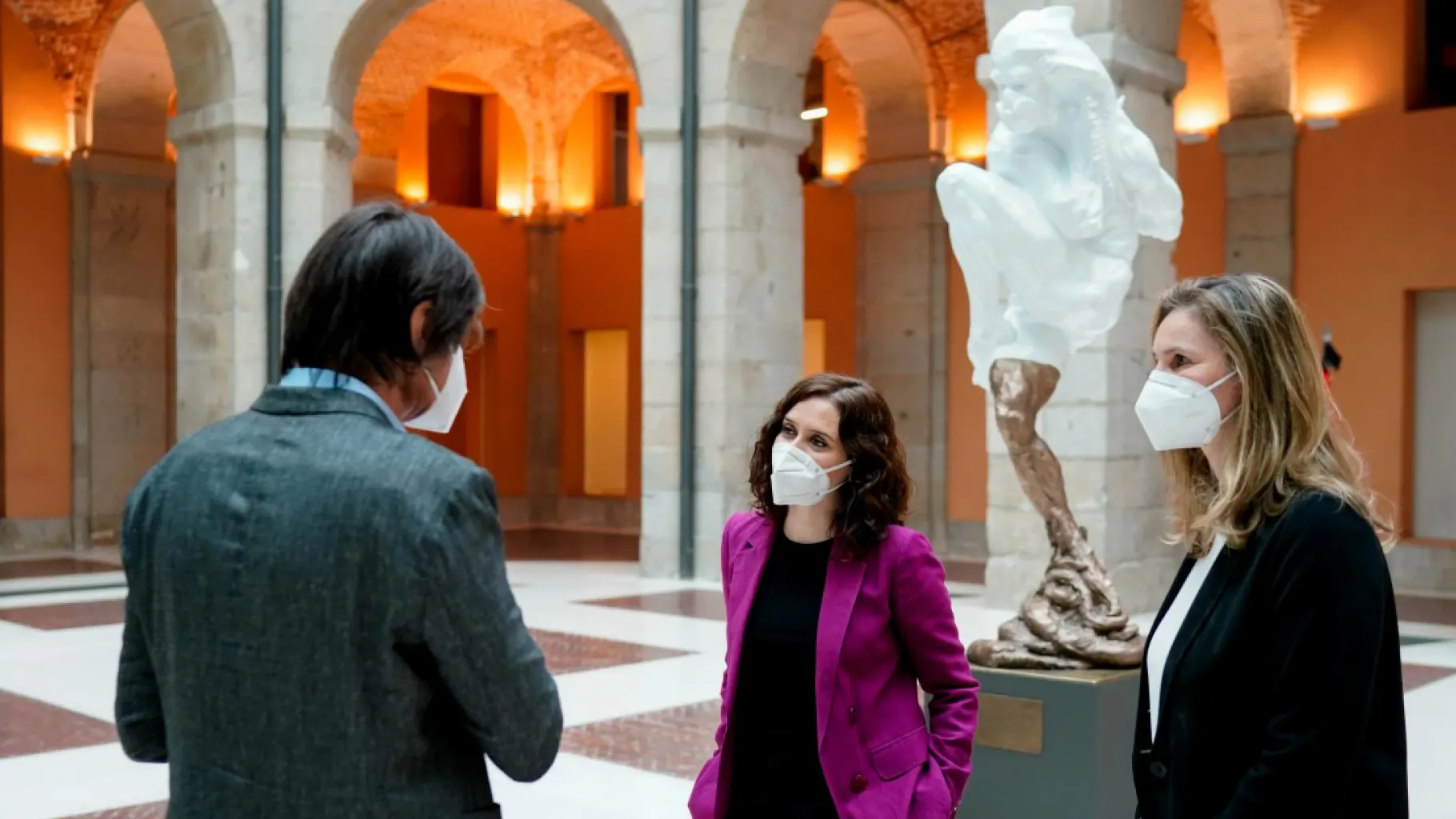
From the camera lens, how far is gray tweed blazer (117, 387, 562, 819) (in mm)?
1866

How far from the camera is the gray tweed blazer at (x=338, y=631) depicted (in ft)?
6.12

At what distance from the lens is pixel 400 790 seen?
1.88 meters

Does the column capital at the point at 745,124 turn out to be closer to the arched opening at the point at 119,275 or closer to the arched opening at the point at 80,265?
the arched opening at the point at 80,265

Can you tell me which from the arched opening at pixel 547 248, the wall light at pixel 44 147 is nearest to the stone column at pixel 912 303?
the arched opening at pixel 547 248

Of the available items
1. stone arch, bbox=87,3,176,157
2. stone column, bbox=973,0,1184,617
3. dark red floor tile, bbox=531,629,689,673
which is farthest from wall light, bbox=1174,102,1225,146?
stone arch, bbox=87,3,176,157

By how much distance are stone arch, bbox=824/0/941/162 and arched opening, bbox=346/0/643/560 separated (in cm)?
439

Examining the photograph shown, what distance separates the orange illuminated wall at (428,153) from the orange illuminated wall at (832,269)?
484 centimetres

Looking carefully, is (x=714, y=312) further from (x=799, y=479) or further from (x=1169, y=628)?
(x=1169, y=628)

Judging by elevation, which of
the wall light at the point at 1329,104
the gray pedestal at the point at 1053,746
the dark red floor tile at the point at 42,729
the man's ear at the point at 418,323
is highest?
the wall light at the point at 1329,104

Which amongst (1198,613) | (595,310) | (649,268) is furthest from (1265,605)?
(595,310)

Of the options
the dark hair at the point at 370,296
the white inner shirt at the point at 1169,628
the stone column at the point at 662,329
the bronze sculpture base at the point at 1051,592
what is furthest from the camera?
the stone column at the point at 662,329

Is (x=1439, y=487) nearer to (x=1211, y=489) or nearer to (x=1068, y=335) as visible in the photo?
(x=1068, y=335)

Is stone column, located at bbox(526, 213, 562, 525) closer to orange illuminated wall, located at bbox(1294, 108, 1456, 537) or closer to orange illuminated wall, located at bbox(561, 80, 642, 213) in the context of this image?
orange illuminated wall, located at bbox(561, 80, 642, 213)

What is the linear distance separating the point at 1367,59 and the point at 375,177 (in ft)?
39.9
